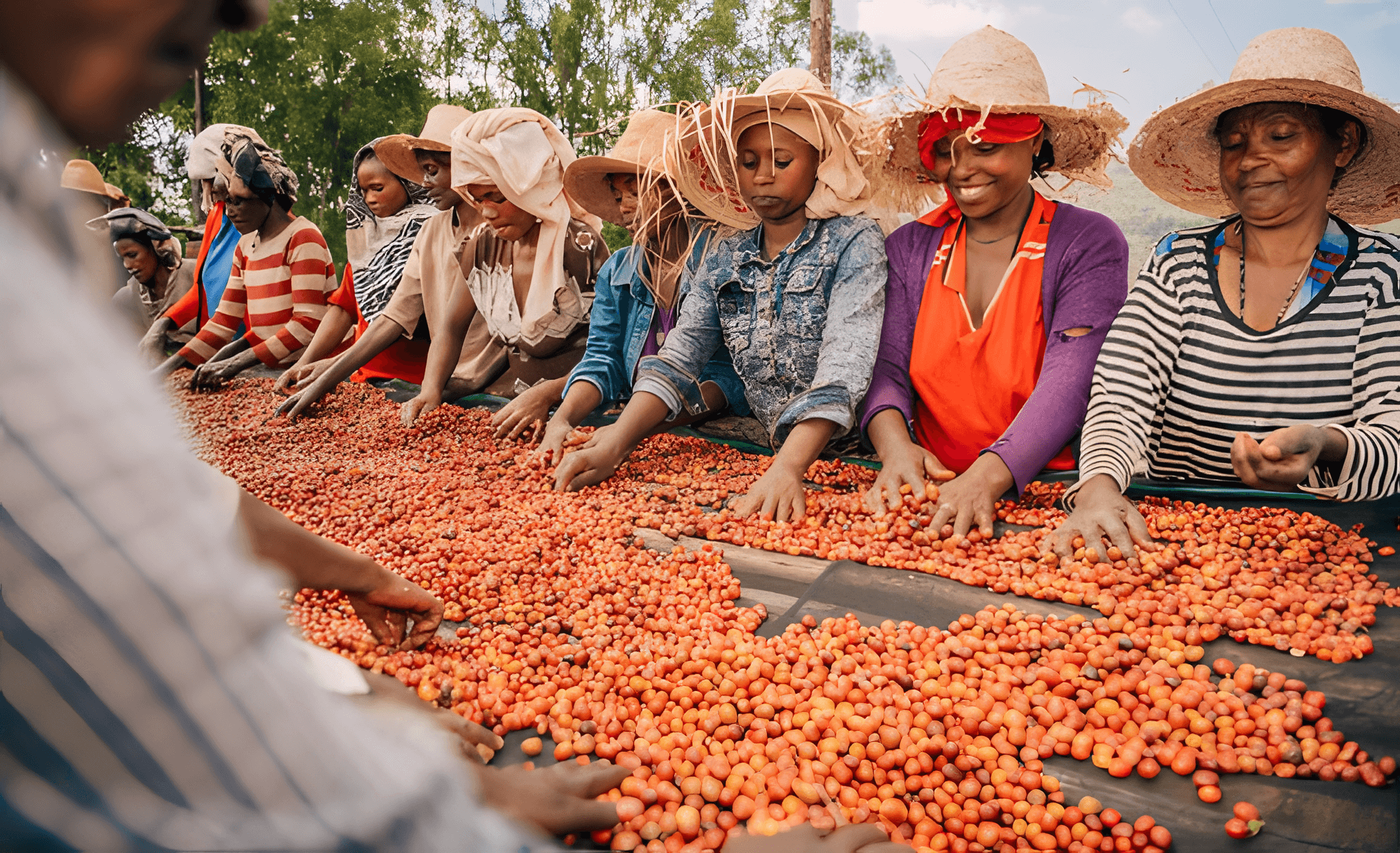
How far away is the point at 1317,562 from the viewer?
5.85ft

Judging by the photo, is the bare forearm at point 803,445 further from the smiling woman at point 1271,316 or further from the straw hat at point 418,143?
the straw hat at point 418,143

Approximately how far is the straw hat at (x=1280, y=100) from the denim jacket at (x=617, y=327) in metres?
1.75

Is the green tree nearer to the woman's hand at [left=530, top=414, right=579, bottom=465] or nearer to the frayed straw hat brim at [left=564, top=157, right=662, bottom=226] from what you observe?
the frayed straw hat brim at [left=564, top=157, right=662, bottom=226]

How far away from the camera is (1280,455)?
1.68 meters

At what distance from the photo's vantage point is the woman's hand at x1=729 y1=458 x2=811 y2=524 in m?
2.31

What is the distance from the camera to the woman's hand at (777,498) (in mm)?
2311

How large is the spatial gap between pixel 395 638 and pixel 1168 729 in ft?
4.64

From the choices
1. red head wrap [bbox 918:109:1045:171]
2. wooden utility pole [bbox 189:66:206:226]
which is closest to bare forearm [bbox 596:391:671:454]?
red head wrap [bbox 918:109:1045:171]

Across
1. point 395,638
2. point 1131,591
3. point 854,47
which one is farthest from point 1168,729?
point 854,47

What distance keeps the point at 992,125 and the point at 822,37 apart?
6.07 meters

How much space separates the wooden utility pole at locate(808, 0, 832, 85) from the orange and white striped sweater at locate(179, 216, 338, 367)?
4.98 m

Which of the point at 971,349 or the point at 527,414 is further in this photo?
the point at 527,414

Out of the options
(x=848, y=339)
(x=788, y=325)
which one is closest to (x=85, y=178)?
(x=788, y=325)

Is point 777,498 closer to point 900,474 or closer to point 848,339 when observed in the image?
point 900,474
